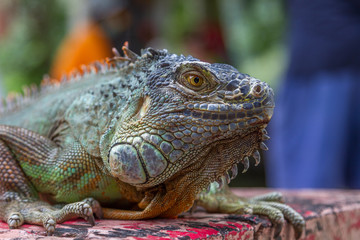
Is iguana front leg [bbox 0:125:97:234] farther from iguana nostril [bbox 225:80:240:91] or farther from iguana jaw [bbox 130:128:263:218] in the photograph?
iguana nostril [bbox 225:80:240:91]

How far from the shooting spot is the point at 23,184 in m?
2.39

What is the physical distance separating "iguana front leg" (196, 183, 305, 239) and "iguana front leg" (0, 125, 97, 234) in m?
0.80

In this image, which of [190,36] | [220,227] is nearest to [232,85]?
[220,227]

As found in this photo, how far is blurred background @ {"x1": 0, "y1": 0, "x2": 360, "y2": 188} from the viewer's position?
577 centimetres

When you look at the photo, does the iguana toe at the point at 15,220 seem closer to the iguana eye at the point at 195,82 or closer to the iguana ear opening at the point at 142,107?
the iguana ear opening at the point at 142,107

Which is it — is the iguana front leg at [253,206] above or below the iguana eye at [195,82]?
below

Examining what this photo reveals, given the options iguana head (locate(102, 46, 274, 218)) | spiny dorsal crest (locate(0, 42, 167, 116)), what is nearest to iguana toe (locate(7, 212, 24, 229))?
iguana head (locate(102, 46, 274, 218))

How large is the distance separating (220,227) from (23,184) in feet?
3.61

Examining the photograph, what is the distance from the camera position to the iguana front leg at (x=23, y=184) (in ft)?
7.08

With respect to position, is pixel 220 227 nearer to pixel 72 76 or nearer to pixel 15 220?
pixel 15 220

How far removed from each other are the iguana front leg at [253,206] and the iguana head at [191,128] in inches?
22.6

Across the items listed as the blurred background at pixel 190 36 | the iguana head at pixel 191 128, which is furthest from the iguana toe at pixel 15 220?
the blurred background at pixel 190 36

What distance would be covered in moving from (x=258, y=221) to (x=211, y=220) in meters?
0.27

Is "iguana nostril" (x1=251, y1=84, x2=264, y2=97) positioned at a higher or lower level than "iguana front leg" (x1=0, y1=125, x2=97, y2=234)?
higher
